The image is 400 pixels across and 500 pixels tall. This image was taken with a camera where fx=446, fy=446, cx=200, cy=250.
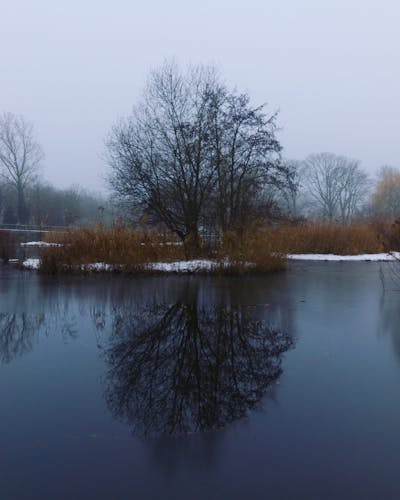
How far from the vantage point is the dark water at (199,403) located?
330 cm

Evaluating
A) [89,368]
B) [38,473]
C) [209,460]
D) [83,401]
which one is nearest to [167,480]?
[209,460]

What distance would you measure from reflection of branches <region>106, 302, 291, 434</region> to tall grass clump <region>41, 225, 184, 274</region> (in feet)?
→ 24.6

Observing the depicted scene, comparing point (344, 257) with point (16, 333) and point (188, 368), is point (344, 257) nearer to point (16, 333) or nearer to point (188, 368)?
point (16, 333)

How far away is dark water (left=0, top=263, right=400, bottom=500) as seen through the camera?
3.30 meters

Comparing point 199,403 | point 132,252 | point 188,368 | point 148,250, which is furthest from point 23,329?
point 148,250

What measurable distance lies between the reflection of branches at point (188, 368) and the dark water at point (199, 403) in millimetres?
24

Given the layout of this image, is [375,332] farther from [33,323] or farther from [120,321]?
[33,323]

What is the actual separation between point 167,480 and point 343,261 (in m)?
23.1

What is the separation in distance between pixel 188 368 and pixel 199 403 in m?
1.13

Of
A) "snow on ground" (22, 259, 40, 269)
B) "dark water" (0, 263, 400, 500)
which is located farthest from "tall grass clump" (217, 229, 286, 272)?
"snow on ground" (22, 259, 40, 269)

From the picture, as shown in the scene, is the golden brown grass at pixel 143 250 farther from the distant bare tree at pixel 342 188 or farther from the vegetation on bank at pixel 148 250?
the distant bare tree at pixel 342 188

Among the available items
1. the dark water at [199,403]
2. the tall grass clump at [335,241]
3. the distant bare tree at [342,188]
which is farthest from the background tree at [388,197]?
the dark water at [199,403]

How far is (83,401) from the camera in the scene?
475 cm

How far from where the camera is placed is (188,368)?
19.1ft
